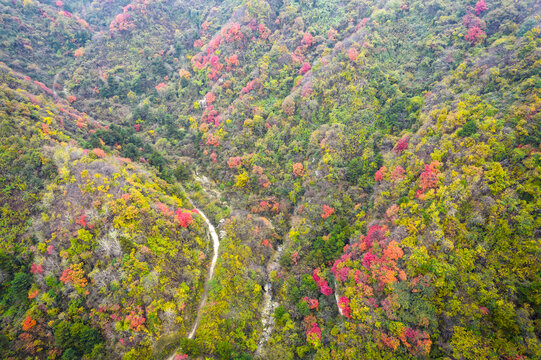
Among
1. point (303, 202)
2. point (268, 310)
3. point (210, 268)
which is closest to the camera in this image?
point (268, 310)

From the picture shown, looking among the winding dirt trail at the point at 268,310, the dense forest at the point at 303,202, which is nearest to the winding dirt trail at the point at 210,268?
the dense forest at the point at 303,202

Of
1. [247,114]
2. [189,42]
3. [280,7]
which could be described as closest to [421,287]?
[247,114]

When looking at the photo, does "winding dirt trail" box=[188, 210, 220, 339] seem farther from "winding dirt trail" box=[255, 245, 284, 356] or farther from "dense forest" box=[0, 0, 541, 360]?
"winding dirt trail" box=[255, 245, 284, 356]

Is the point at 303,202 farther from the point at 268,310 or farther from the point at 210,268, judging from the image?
the point at 210,268

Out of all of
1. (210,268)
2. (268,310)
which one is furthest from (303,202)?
(210,268)

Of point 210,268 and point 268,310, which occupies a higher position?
point 210,268

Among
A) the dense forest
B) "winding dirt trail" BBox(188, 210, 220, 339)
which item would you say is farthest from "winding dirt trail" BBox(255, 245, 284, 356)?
"winding dirt trail" BBox(188, 210, 220, 339)

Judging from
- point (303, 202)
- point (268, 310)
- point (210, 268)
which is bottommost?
point (268, 310)

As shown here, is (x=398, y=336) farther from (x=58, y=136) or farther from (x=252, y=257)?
(x=58, y=136)

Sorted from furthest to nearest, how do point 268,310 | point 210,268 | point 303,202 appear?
point 303,202
point 210,268
point 268,310
